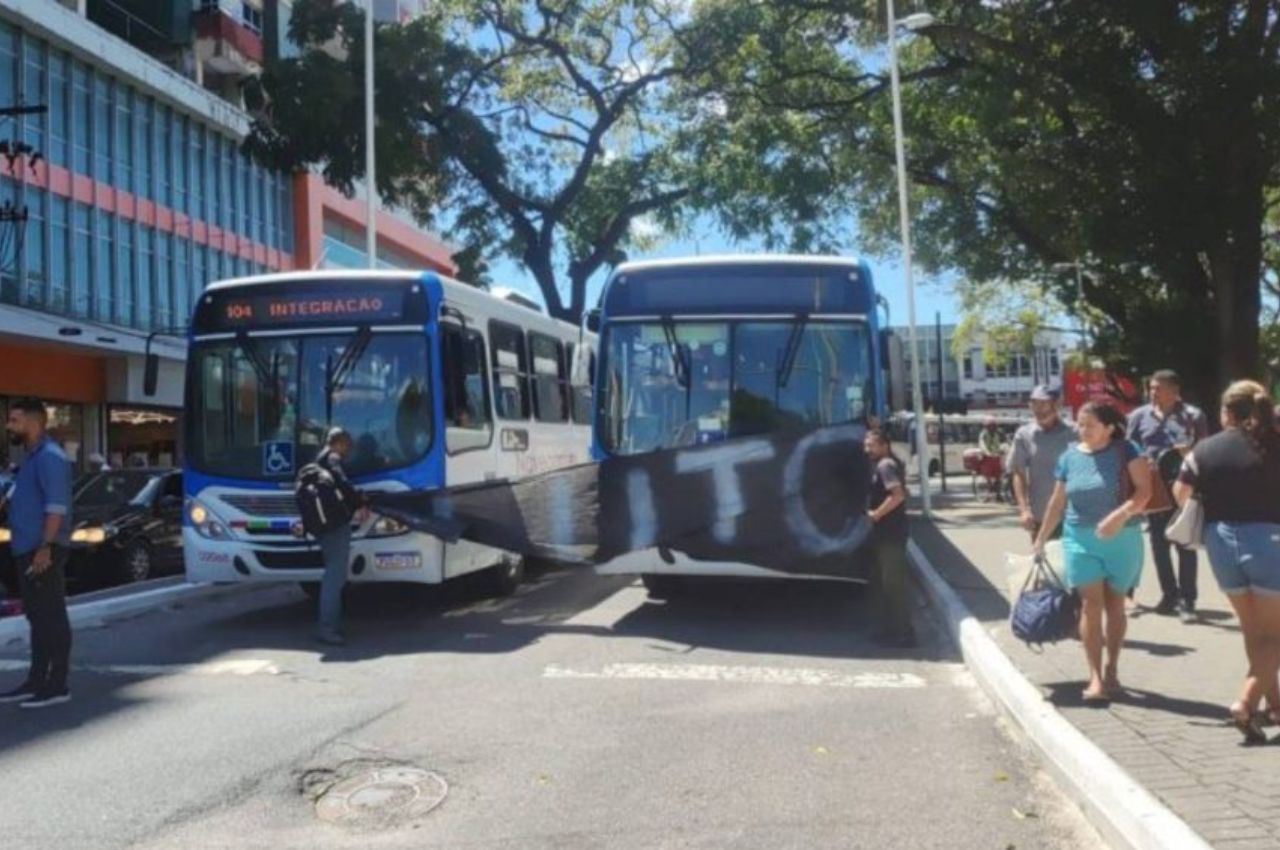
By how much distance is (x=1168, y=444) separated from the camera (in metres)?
9.59

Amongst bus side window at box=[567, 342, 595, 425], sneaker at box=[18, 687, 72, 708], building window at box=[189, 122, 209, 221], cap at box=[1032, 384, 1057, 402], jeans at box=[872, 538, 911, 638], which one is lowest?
sneaker at box=[18, 687, 72, 708]

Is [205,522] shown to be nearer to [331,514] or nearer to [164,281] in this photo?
[331,514]

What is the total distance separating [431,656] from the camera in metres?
9.35

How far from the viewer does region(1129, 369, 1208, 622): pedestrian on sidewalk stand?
31.1ft

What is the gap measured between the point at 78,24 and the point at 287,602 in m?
23.0

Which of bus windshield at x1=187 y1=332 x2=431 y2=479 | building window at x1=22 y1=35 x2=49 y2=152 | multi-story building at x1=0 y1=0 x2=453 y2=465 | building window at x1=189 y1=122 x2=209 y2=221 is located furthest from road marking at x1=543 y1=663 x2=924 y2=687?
building window at x1=189 y1=122 x2=209 y2=221

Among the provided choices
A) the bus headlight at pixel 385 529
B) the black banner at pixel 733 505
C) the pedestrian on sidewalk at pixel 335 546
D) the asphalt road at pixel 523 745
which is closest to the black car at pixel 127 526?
the asphalt road at pixel 523 745

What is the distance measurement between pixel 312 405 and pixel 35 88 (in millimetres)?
22790

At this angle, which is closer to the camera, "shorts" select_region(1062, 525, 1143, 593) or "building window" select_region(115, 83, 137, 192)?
"shorts" select_region(1062, 525, 1143, 593)

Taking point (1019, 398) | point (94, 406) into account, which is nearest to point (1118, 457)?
point (94, 406)

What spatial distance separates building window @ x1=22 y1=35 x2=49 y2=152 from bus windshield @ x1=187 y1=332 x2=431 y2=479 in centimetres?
2148

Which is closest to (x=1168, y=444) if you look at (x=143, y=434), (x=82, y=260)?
(x=82, y=260)

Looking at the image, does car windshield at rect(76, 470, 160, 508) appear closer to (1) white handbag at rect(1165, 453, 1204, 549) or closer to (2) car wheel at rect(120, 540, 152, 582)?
(2) car wheel at rect(120, 540, 152, 582)

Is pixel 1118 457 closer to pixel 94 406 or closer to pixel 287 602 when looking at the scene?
pixel 287 602
